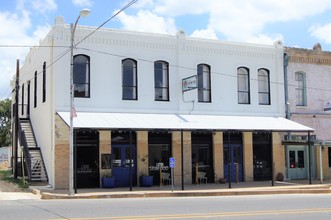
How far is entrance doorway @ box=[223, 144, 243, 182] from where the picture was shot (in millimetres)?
26562

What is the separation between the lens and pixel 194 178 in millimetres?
25812

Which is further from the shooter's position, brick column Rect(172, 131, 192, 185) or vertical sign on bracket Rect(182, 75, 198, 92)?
brick column Rect(172, 131, 192, 185)

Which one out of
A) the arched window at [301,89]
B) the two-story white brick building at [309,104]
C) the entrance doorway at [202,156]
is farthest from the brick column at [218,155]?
the arched window at [301,89]

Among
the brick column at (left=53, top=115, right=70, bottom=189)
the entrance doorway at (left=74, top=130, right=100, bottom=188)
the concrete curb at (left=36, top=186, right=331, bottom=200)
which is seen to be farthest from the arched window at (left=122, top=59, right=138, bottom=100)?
the concrete curb at (left=36, top=186, right=331, bottom=200)

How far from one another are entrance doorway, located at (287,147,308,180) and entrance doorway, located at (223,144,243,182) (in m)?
3.30

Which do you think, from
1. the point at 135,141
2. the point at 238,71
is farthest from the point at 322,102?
the point at 135,141

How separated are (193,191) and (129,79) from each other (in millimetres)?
7024

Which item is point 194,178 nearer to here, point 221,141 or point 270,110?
point 221,141

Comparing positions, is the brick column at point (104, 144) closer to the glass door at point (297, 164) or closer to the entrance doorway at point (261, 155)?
the entrance doorway at point (261, 155)

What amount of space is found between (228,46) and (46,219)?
59.8ft

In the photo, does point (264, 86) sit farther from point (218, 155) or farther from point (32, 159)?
point (32, 159)

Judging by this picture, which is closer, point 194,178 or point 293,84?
point 194,178

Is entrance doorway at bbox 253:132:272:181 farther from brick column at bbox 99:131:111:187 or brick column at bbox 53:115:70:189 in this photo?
brick column at bbox 53:115:70:189

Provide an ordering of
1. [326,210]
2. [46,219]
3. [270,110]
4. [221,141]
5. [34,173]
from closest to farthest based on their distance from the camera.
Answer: [46,219], [326,210], [34,173], [221,141], [270,110]
